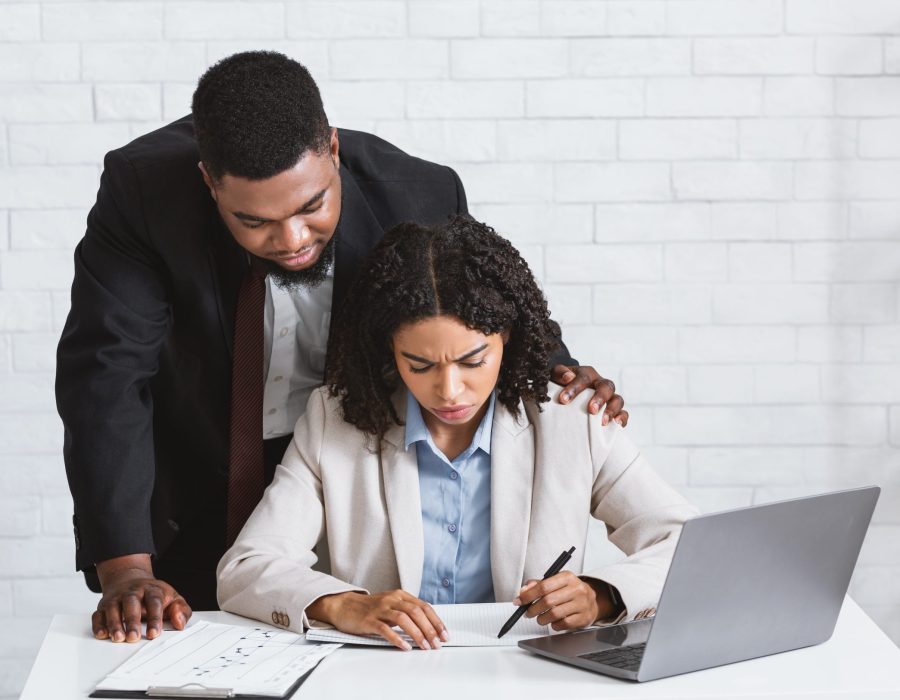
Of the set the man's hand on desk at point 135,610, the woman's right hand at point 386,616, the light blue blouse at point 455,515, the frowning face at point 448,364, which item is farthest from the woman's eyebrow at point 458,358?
the man's hand on desk at point 135,610

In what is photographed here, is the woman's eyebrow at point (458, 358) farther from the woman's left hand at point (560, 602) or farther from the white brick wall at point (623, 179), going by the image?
the white brick wall at point (623, 179)

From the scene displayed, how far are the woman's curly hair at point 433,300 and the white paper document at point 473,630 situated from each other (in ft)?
1.09

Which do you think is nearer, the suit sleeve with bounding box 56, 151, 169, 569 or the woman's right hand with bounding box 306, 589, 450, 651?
the woman's right hand with bounding box 306, 589, 450, 651

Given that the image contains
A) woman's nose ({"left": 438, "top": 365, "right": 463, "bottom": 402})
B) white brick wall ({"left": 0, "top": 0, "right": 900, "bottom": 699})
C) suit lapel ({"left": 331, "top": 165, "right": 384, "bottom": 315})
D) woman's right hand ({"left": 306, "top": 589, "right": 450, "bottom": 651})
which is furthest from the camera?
white brick wall ({"left": 0, "top": 0, "right": 900, "bottom": 699})

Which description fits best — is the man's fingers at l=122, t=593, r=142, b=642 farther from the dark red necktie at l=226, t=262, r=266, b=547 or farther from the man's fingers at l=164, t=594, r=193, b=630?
the dark red necktie at l=226, t=262, r=266, b=547

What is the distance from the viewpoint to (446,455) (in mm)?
1768

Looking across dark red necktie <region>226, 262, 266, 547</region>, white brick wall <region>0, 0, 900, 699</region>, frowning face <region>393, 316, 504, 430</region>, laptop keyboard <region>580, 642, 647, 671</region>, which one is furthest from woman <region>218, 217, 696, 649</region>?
white brick wall <region>0, 0, 900, 699</region>

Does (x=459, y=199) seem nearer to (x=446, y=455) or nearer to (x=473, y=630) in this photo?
(x=446, y=455)

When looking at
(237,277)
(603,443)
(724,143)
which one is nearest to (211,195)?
(237,277)

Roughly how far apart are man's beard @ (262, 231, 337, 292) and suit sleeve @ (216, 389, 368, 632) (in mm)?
173

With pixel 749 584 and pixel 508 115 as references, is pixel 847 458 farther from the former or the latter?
pixel 749 584

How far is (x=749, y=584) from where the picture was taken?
127cm

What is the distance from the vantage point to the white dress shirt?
187cm

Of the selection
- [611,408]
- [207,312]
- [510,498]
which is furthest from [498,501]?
[207,312]
